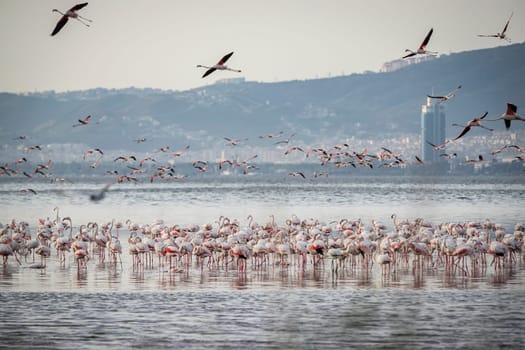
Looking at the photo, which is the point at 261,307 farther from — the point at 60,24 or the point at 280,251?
the point at 60,24

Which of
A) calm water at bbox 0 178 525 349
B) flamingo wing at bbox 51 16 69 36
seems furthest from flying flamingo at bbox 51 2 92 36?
calm water at bbox 0 178 525 349

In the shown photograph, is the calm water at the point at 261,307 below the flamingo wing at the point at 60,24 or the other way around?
below

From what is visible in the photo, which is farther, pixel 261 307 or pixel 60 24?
pixel 261 307

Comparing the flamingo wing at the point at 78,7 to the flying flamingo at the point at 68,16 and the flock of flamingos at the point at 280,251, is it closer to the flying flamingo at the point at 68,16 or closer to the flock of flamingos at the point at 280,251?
the flying flamingo at the point at 68,16

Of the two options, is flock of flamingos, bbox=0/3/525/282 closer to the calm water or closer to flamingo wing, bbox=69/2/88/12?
the calm water

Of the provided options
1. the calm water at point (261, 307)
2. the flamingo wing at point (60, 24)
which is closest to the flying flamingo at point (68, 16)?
the flamingo wing at point (60, 24)

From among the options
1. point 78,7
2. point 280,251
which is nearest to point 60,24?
point 78,7

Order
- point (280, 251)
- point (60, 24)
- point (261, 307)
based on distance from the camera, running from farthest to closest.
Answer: point (280, 251) → point (261, 307) → point (60, 24)

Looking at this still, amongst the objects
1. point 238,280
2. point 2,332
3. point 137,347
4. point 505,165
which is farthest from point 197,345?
point 505,165

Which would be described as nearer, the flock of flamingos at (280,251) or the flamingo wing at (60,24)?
the flamingo wing at (60,24)

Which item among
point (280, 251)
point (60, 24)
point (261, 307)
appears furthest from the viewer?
point (280, 251)

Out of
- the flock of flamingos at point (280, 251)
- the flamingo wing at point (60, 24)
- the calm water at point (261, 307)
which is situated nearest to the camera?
the flamingo wing at point (60, 24)

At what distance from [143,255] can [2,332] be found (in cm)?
987

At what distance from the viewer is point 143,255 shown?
74.5 ft
